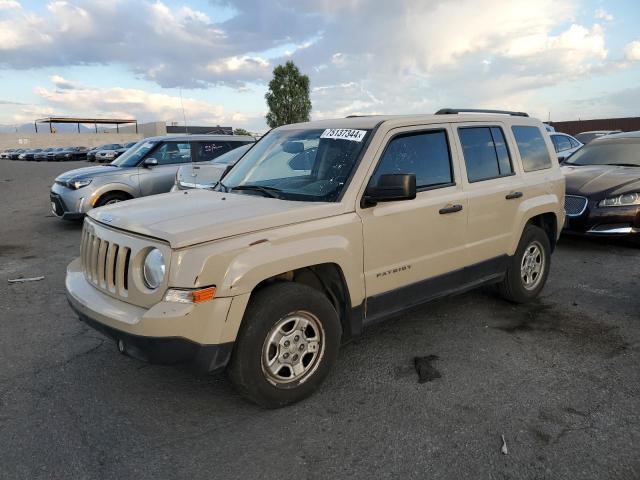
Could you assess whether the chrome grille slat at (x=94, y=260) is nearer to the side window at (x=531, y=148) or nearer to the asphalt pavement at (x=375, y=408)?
the asphalt pavement at (x=375, y=408)

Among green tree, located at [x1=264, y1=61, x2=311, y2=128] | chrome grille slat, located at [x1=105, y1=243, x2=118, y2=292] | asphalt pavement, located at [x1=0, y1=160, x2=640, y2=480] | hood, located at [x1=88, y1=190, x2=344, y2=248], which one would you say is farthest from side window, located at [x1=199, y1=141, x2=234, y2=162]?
green tree, located at [x1=264, y1=61, x2=311, y2=128]

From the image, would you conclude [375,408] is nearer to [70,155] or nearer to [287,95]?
[287,95]

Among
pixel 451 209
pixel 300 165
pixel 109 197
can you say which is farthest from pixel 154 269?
pixel 109 197

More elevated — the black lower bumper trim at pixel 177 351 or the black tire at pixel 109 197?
the black tire at pixel 109 197

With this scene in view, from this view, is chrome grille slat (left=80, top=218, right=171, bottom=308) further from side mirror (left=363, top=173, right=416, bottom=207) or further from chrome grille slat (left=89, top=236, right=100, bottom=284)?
side mirror (left=363, top=173, right=416, bottom=207)

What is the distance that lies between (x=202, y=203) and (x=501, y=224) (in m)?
2.67

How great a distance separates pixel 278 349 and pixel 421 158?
1.91 meters

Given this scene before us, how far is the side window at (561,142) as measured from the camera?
12.2 metres

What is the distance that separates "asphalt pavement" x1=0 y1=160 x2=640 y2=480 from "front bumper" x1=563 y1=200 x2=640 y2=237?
8.00 ft

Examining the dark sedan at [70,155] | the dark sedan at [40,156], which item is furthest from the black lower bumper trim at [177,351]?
the dark sedan at [40,156]

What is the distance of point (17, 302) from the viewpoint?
531cm

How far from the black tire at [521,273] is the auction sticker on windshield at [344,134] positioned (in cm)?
209

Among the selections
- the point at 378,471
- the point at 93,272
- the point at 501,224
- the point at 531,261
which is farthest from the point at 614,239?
the point at 93,272

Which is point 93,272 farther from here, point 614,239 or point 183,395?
point 614,239
